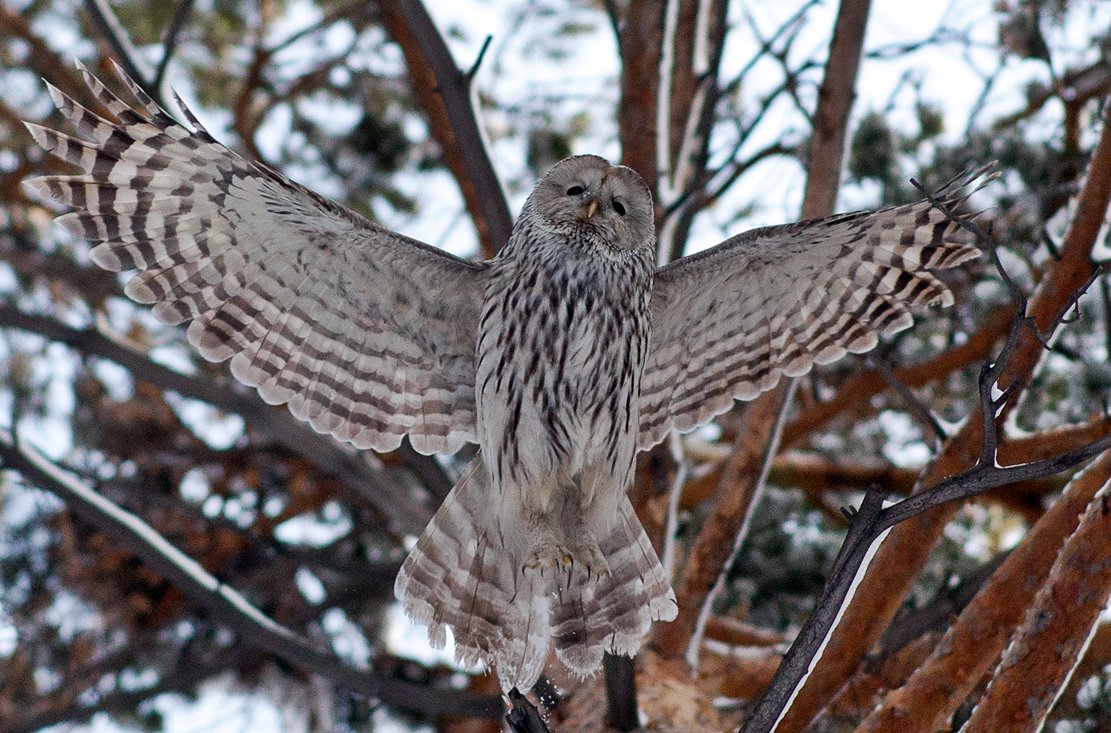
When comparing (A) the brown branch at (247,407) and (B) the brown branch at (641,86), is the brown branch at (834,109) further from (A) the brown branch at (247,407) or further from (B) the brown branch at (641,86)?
(A) the brown branch at (247,407)

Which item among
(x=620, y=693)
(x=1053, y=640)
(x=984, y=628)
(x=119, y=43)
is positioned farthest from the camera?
(x=119, y=43)

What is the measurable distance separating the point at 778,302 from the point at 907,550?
906 millimetres

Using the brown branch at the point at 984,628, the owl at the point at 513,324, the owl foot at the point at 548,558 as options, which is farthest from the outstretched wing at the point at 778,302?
the brown branch at the point at 984,628

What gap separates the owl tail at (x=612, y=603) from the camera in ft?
12.7

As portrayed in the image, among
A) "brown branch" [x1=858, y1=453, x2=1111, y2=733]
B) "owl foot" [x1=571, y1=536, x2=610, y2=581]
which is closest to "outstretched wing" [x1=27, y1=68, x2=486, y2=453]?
"owl foot" [x1=571, y1=536, x2=610, y2=581]

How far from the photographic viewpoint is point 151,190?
3.79m

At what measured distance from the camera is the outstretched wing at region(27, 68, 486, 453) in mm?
3672

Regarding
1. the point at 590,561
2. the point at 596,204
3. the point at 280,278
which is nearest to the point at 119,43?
the point at 280,278

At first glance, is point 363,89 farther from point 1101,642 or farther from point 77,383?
point 1101,642

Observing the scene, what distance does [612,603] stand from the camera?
3.94 m

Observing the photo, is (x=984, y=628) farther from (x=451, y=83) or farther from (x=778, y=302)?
(x=451, y=83)

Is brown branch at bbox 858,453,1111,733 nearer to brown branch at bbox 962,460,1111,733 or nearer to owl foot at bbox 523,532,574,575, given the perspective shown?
brown branch at bbox 962,460,1111,733

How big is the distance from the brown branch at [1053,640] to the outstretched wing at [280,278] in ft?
6.27

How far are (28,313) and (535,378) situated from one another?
213 cm
